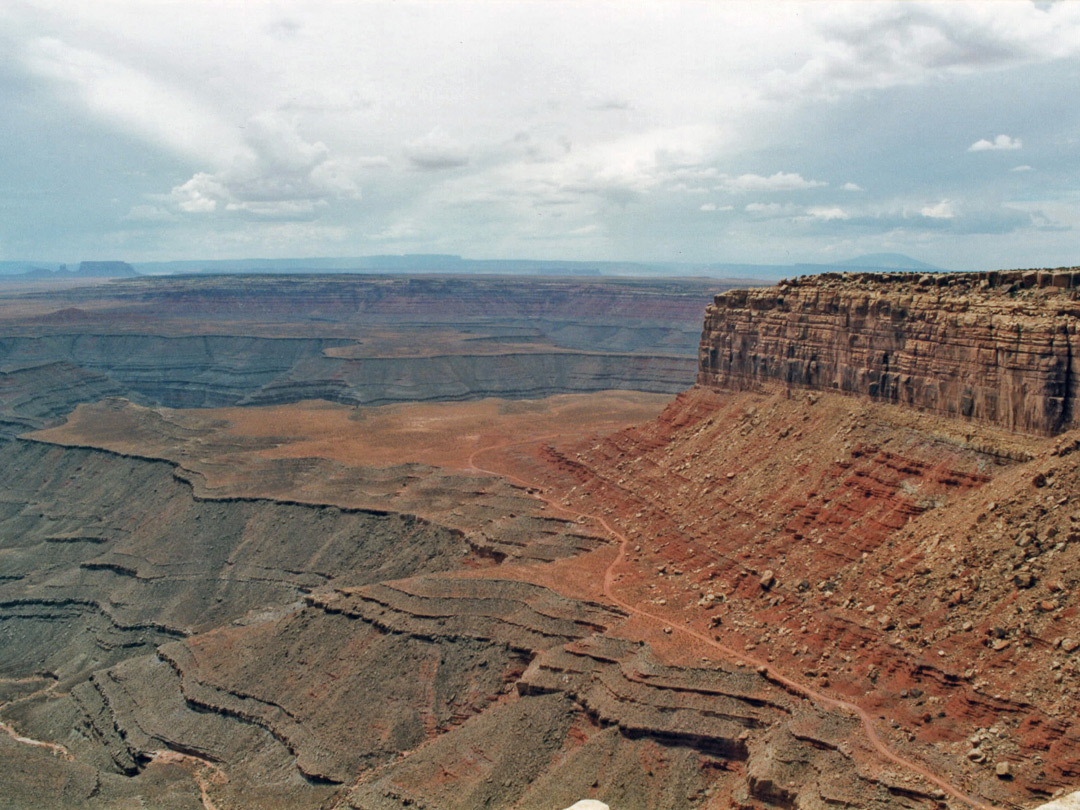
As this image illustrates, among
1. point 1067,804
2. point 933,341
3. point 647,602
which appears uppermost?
point 933,341

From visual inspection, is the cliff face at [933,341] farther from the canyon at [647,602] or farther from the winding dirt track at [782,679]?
the winding dirt track at [782,679]

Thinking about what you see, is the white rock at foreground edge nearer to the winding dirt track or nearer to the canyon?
the canyon

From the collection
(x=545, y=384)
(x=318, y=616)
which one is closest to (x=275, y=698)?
(x=318, y=616)

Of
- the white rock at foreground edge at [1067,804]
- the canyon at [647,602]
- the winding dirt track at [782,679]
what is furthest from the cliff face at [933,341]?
the white rock at foreground edge at [1067,804]

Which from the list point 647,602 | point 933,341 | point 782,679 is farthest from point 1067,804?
point 933,341

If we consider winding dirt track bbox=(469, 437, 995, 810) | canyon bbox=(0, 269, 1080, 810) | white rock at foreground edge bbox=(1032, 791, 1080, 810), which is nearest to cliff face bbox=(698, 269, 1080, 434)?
canyon bbox=(0, 269, 1080, 810)

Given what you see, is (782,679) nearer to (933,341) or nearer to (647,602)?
(647,602)
